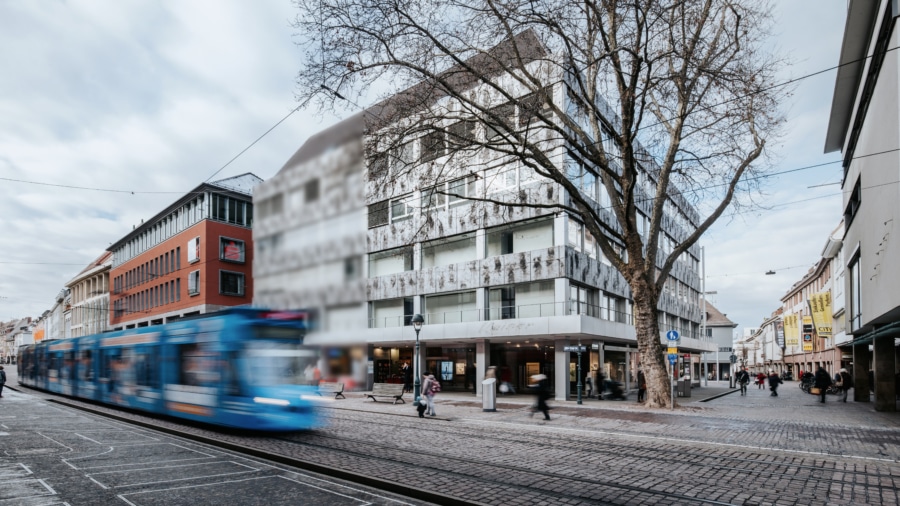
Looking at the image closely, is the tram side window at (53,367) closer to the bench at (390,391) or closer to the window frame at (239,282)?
the bench at (390,391)

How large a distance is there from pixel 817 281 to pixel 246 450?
2770 inches

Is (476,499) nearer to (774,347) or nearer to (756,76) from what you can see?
(756,76)

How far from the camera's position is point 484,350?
30672 mm

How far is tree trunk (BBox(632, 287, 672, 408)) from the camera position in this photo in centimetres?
2125

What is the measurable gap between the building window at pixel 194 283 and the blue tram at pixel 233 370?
28.8 meters

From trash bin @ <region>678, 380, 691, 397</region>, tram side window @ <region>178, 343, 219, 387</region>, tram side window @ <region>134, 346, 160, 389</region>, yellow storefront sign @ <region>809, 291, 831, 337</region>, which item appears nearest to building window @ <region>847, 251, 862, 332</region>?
trash bin @ <region>678, 380, 691, 397</region>

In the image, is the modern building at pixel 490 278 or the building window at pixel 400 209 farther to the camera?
the building window at pixel 400 209

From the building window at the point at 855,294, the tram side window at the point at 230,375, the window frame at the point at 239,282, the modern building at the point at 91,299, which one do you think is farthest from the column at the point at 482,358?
the modern building at the point at 91,299

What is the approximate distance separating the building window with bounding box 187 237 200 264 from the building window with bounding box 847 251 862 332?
138 feet

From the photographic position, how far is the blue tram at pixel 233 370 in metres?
12.7

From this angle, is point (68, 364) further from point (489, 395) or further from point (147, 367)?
point (489, 395)

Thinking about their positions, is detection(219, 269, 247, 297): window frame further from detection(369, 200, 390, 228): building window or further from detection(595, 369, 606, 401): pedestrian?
detection(595, 369, 606, 401): pedestrian

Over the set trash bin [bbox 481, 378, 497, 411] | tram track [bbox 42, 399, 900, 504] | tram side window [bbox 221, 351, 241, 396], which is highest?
tram side window [bbox 221, 351, 241, 396]

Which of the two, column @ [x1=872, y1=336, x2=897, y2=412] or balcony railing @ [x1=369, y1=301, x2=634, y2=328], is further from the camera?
balcony railing @ [x1=369, y1=301, x2=634, y2=328]
